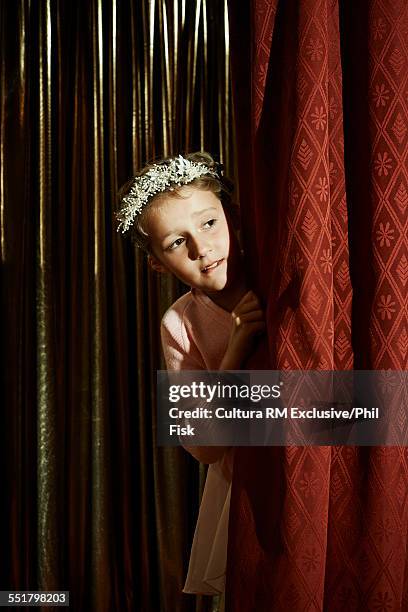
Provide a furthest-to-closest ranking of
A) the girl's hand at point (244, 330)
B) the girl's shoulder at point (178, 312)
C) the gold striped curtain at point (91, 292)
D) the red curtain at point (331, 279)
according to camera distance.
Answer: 1. the gold striped curtain at point (91, 292)
2. the girl's shoulder at point (178, 312)
3. the girl's hand at point (244, 330)
4. the red curtain at point (331, 279)

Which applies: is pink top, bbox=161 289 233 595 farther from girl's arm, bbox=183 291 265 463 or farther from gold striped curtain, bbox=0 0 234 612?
gold striped curtain, bbox=0 0 234 612

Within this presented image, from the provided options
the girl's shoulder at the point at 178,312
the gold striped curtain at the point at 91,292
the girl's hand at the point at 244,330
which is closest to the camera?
the girl's hand at the point at 244,330

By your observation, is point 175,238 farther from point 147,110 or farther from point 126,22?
point 126,22

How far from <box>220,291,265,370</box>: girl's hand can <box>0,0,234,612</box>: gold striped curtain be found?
102cm

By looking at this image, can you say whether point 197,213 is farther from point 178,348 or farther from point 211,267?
point 178,348

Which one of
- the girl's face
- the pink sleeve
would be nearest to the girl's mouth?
the girl's face

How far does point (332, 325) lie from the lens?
69cm

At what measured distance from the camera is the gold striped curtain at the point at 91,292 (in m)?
1.81

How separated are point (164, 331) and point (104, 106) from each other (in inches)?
45.5

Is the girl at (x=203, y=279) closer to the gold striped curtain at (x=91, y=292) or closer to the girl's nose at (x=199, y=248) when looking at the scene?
the girl's nose at (x=199, y=248)

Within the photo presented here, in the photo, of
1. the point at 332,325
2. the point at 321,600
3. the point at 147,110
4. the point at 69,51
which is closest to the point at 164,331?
the point at 332,325

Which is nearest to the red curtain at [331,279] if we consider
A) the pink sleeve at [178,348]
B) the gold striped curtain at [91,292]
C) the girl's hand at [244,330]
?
the girl's hand at [244,330]

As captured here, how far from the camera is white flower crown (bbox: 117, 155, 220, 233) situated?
0.86m

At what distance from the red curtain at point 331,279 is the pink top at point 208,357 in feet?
0.47
